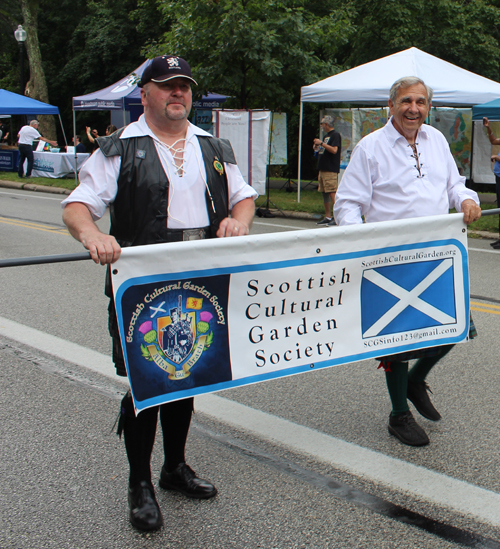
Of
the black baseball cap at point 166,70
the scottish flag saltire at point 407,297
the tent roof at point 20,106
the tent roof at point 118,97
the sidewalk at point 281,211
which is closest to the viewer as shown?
the black baseball cap at point 166,70

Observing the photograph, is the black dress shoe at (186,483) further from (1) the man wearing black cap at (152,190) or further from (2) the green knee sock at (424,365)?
(2) the green knee sock at (424,365)

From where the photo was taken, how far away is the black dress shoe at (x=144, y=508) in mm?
2779

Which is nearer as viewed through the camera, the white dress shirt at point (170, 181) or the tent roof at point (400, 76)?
the white dress shirt at point (170, 181)

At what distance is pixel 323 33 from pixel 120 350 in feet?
46.3

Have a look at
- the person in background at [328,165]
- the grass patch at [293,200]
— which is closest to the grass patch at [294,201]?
the grass patch at [293,200]

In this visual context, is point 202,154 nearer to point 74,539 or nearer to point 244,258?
point 244,258

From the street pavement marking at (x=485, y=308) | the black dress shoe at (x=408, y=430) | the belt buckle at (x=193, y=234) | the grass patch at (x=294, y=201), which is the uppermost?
the belt buckle at (x=193, y=234)

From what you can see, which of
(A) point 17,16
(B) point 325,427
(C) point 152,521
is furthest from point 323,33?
(A) point 17,16

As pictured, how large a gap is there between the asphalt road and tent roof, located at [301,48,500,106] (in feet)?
26.7

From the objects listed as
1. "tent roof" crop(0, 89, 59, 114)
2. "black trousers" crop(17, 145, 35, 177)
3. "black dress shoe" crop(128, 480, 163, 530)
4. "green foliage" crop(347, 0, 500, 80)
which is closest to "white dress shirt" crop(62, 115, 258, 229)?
"black dress shoe" crop(128, 480, 163, 530)

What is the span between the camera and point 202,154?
2.83m

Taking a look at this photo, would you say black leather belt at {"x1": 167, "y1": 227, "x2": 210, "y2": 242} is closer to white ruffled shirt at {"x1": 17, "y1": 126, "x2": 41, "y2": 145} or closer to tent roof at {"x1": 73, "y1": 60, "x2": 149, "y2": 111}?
tent roof at {"x1": 73, "y1": 60, "x2": 149, "y2": 111}

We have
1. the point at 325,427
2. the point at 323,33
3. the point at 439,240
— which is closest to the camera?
the point at 439,240

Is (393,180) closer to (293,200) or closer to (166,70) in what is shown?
(166,70)
